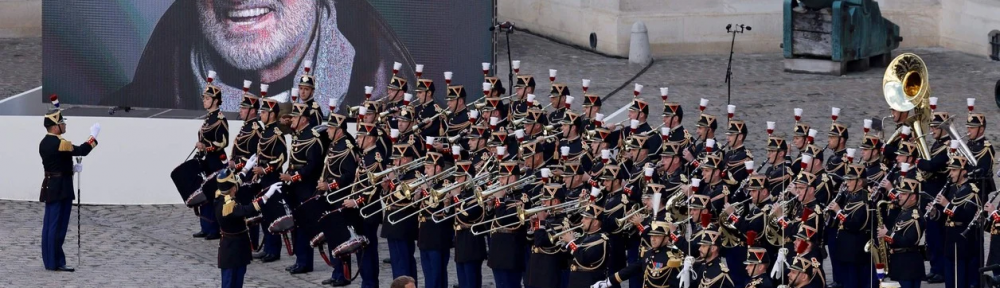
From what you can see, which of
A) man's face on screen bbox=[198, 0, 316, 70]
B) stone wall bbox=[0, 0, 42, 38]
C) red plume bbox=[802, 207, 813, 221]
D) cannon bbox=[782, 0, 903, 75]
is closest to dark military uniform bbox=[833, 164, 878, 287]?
red plume bbox=[802, 207, 813, 221]

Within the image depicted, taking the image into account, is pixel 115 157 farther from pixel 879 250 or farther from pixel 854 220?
pixel 879 250

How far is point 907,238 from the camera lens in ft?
69.5

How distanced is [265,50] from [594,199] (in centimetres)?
864

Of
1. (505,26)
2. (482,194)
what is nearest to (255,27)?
(505,26)

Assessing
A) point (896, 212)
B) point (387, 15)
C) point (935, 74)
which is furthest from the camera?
point (935, 74)

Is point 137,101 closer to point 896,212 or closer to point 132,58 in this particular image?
point 132,58

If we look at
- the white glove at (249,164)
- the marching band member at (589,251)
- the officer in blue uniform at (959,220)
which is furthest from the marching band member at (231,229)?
the officer in blue uniform at (959,220)

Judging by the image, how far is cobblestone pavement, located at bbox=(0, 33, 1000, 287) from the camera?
79.0ft

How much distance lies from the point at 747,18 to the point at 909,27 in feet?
8.74

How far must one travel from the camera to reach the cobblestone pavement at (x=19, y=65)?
34.1m

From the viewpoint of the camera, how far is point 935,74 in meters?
33.2

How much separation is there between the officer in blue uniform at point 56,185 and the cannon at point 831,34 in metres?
12.9

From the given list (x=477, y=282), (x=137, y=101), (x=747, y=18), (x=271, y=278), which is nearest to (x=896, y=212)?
(x=477, y=282)

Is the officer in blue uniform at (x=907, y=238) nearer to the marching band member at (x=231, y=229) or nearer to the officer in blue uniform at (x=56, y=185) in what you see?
the marching band member at (x=231, y=229)
